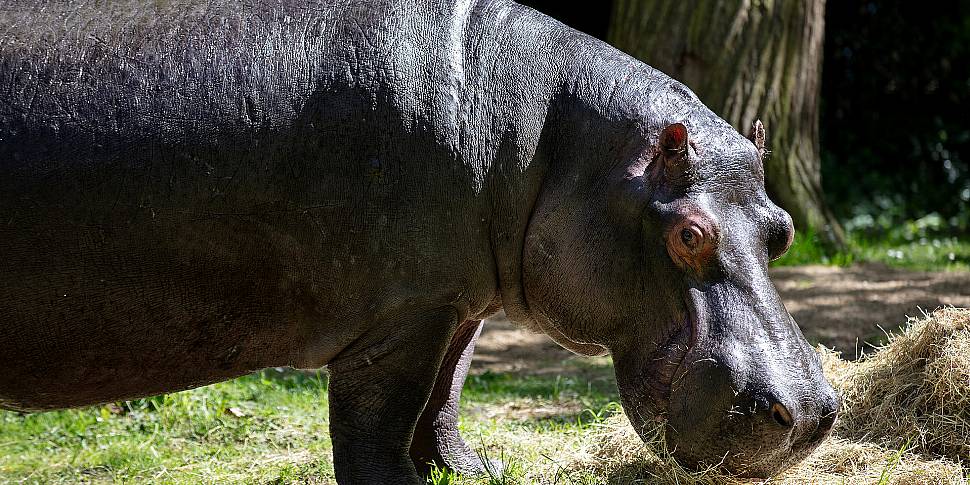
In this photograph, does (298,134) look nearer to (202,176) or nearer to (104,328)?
(202,176)

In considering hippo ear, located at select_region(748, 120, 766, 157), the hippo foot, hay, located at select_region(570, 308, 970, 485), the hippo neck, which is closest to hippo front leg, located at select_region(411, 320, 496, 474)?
the hippo foot

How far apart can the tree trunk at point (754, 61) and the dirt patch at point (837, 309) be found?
2.73 ft

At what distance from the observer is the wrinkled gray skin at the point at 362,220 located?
9.62 feet

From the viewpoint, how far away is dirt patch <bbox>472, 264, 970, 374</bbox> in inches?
241

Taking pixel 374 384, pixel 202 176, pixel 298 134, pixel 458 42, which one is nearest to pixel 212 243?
pixel 202 176

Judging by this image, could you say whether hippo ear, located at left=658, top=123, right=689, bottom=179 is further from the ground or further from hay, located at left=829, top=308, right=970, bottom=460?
hay, located at left=829, top=308, right=970, bottom=460

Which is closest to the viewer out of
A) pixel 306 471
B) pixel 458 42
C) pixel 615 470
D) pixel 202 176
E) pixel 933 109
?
pixel 202 176

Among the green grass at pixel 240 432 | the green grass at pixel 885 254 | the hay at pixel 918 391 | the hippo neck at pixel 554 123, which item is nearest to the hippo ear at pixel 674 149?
the hippo neck at pixel 554 123

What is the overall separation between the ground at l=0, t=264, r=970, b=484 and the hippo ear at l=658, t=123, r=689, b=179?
112 cm

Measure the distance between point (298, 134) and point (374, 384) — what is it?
0.73m

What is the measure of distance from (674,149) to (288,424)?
2.49 m

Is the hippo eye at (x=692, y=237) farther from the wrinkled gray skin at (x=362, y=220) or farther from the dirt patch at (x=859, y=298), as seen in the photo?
the dirt patch at (x=859, y=298)

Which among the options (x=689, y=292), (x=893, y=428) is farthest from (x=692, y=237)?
(x=893, y=428)

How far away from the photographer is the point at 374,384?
3098 millimetres
